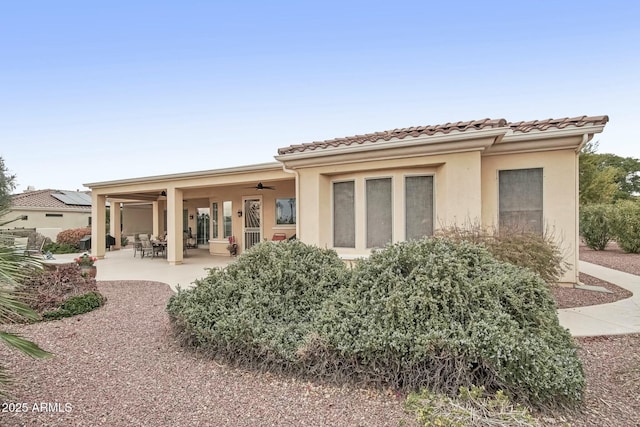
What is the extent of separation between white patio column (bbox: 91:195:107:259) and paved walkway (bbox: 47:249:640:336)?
36.6 inches

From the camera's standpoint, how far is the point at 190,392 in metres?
3.61

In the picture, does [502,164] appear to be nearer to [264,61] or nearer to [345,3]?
[345,3]

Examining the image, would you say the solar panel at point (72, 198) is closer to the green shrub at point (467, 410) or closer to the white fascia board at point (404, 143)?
the white fascia board at point (404, 143)

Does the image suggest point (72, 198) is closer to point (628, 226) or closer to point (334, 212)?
point (334, 212)

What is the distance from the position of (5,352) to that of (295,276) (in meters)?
3.99

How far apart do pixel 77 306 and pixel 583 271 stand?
47.9 feet

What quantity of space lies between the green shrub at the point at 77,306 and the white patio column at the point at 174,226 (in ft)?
24.0

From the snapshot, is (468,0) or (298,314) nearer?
(298,314)

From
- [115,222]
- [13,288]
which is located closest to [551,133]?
[13,288]

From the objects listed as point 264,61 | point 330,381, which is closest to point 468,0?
point 264,61

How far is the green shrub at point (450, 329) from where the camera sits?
3.24 metres

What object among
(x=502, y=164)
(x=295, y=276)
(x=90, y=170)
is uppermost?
(x=90, y=170)

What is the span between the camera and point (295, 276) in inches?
195

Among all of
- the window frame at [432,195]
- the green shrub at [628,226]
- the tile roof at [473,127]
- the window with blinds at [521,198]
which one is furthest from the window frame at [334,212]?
the green shrub at [628,226]
